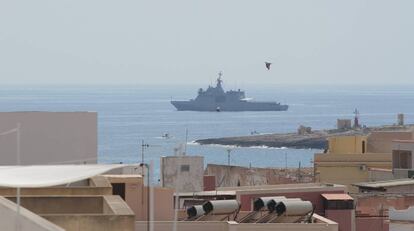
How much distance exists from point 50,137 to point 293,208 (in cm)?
612

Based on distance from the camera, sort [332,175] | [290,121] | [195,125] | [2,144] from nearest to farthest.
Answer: [2,144] → [332,175] → [195,125] → [290,121]

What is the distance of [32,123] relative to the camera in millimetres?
21859

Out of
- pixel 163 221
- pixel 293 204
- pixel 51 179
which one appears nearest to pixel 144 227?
pixel 163 221

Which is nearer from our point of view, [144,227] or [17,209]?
[17,209]

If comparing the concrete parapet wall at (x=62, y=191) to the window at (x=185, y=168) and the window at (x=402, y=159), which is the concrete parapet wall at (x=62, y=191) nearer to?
the window at (x=185, y=168)

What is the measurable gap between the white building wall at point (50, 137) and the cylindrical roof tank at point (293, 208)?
Result: 16.1 ft

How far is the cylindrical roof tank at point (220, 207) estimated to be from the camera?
17.0m

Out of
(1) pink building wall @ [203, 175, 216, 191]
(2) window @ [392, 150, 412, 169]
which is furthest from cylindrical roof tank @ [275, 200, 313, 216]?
(2) window @ [392, 150, 412, 169]

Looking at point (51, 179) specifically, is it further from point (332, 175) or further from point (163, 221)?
point (332, 175)

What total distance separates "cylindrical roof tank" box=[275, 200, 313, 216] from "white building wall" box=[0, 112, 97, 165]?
4911mm

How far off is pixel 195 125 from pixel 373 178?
136 meters

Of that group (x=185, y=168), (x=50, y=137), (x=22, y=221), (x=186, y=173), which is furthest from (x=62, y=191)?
(x=185, y=168)

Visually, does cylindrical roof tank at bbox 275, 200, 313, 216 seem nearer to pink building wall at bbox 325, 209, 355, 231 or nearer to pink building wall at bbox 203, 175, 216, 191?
pink building wall at bbox 325, 209, 355, 231

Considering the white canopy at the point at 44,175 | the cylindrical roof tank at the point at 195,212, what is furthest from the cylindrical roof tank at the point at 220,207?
the white canopy at the point at 44,175
